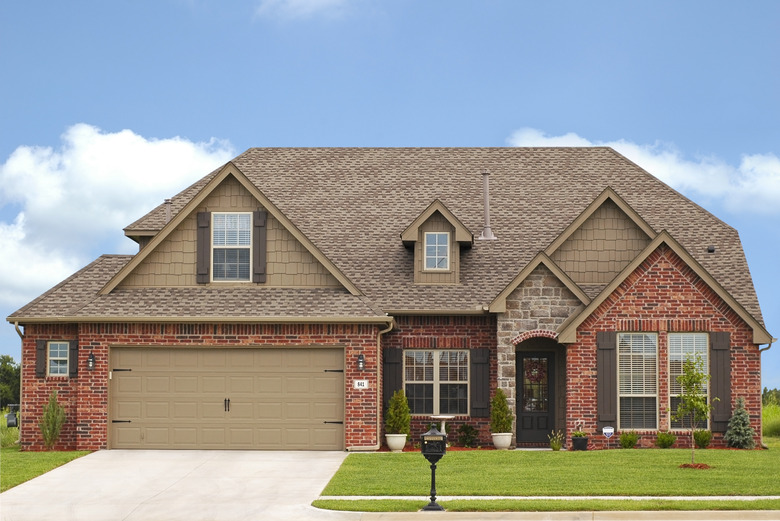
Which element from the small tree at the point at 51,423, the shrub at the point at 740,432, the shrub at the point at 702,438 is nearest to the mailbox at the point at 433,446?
the shrub at the point at 702,438

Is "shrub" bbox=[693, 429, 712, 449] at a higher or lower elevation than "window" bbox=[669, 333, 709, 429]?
lower

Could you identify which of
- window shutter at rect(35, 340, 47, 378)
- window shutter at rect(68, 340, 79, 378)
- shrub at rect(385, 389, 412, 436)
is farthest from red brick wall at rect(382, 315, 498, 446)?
window shutter at rect(35, 340, 47, 378)

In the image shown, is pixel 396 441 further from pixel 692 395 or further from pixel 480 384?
pixel 692 395

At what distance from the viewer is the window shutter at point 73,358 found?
24.9 metres

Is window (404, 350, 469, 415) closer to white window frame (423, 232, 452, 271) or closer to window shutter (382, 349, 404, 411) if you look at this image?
window shutter (382, 349, 404, 411)

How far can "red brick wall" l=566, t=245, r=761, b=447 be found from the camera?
951 inches

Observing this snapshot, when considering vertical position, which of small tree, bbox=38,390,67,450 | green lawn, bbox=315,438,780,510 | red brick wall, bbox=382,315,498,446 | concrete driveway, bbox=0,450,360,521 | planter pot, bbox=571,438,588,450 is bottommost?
concrete driveway, bbox=0,450,360,521

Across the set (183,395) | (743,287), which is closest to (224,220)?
(183,395)

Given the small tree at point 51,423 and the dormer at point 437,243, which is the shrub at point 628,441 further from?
the small tree at point 51,423

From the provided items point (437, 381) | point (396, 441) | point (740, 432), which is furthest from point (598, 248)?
point (396, 441)

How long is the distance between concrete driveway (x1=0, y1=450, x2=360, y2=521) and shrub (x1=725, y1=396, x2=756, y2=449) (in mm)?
8961

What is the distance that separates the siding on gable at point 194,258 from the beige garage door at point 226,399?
1.76 m

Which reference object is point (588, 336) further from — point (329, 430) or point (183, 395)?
point (183, 395)

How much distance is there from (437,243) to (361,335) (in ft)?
12.8
